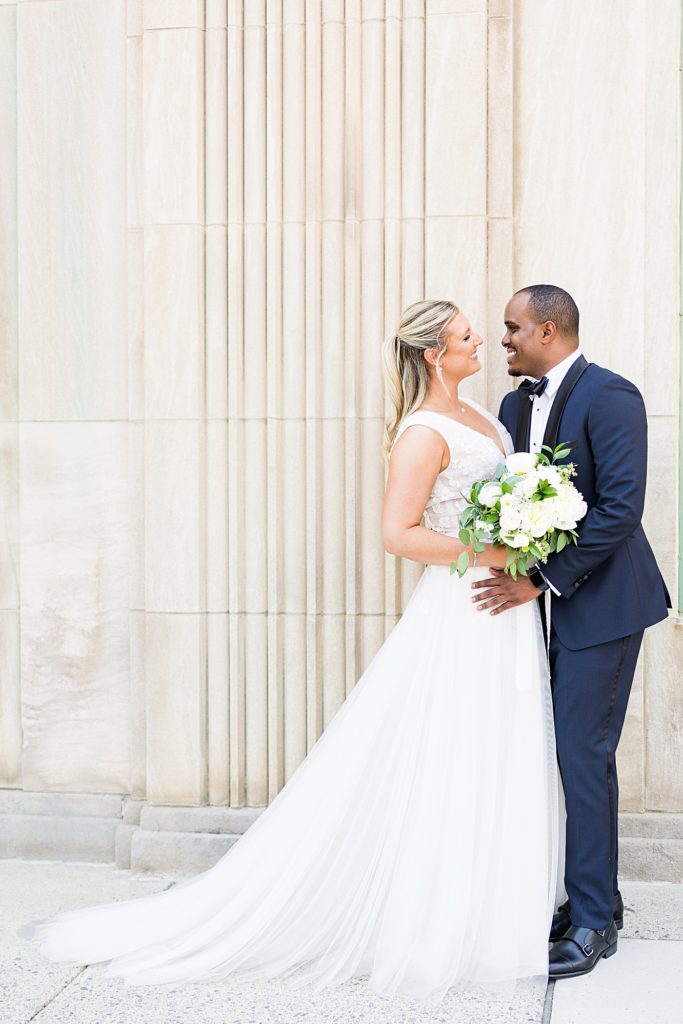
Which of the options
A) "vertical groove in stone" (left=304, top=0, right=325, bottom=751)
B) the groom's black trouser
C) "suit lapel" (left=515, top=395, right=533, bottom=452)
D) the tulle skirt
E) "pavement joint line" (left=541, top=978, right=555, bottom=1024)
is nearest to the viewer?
"pavement joint line" (left=541, top=978, right=555, bottom=1024)

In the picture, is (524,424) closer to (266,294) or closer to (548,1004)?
(266,294)

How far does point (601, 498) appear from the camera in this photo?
380 cm

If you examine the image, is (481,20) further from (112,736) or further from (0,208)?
(112,736)

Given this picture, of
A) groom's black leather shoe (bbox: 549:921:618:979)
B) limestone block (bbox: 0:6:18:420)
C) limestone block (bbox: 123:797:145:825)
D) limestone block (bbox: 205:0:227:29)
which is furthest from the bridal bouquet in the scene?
limestone block (bbox: 0:6:18:420)

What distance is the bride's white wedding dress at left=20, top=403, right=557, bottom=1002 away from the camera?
3.73 meters

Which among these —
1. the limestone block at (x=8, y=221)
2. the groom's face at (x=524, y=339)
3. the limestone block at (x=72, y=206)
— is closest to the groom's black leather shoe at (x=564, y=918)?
the groom's face at (x=524, y=339)

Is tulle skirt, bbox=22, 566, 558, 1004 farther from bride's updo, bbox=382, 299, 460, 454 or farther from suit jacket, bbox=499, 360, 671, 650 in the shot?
bride's updo, bbox=382, 299, 460, 454

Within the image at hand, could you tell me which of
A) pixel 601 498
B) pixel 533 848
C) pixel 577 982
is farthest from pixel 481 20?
pixel 577 982

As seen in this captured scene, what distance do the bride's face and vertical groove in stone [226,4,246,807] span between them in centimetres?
125

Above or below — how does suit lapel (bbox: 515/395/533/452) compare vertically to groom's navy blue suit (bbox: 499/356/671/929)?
above

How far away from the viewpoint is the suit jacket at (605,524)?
377cm

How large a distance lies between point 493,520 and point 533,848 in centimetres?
113

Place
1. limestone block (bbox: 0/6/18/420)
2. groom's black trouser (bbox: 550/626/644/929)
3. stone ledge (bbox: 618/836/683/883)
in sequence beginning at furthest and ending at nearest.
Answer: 1. limestone block (bbox: 0/6/18/420)
2. stone ledge (bbox: 618/836/683/883)
3. groom's black trouser (bbox: 550/626/644/929)

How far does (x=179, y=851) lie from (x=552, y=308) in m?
2.87
